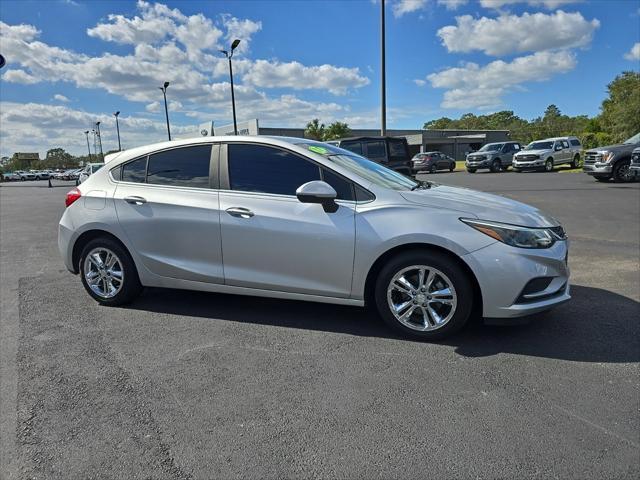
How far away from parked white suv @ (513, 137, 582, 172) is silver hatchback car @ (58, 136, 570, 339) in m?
25.2

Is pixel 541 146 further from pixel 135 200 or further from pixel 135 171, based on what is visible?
pixel 135 200

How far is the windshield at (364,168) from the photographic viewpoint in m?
3.97

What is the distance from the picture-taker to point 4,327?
4.18m

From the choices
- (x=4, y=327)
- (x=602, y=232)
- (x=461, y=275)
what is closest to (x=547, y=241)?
(x=461, y=275)

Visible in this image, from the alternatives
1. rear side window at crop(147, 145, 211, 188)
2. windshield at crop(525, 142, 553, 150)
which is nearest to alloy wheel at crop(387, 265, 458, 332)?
rear side window at crop(147, 145, 211, 188)

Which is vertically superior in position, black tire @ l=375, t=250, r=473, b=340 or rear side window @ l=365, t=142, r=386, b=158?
rear side window @ l=365, t=142, r=386, b=158

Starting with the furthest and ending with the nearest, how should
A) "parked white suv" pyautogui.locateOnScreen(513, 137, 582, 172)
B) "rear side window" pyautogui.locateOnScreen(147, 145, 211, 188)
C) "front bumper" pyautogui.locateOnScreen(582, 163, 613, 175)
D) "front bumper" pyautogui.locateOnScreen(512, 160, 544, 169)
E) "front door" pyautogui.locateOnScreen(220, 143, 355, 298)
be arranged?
"parked white suv" pyautogui.locateOnScreen(513, 137, 582, 172)
"front bumper" pyautogui.locateOnScreen(512, 160, 544, 169)
"front bumper" pyautogui.locateOnScreen(582, 163, 613, 175)
"rear side window" pyautogui.locateOnScreen(147, 145, 211, 188)
"front door" pyautogui.locateOnScreen(220, 143, 355, 298)

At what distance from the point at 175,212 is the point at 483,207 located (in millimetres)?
2704

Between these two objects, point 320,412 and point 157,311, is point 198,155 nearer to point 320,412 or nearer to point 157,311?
point 157,311

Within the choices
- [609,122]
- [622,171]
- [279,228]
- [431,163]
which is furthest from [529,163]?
[609,122]

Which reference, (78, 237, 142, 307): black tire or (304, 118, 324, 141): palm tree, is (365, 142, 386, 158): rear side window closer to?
(78, 237, 142, 307): black tire

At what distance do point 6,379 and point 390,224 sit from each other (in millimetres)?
2963

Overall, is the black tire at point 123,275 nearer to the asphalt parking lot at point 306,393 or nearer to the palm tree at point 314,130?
the asphalt parking lot at point 306,393

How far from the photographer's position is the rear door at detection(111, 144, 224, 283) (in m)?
4.16
